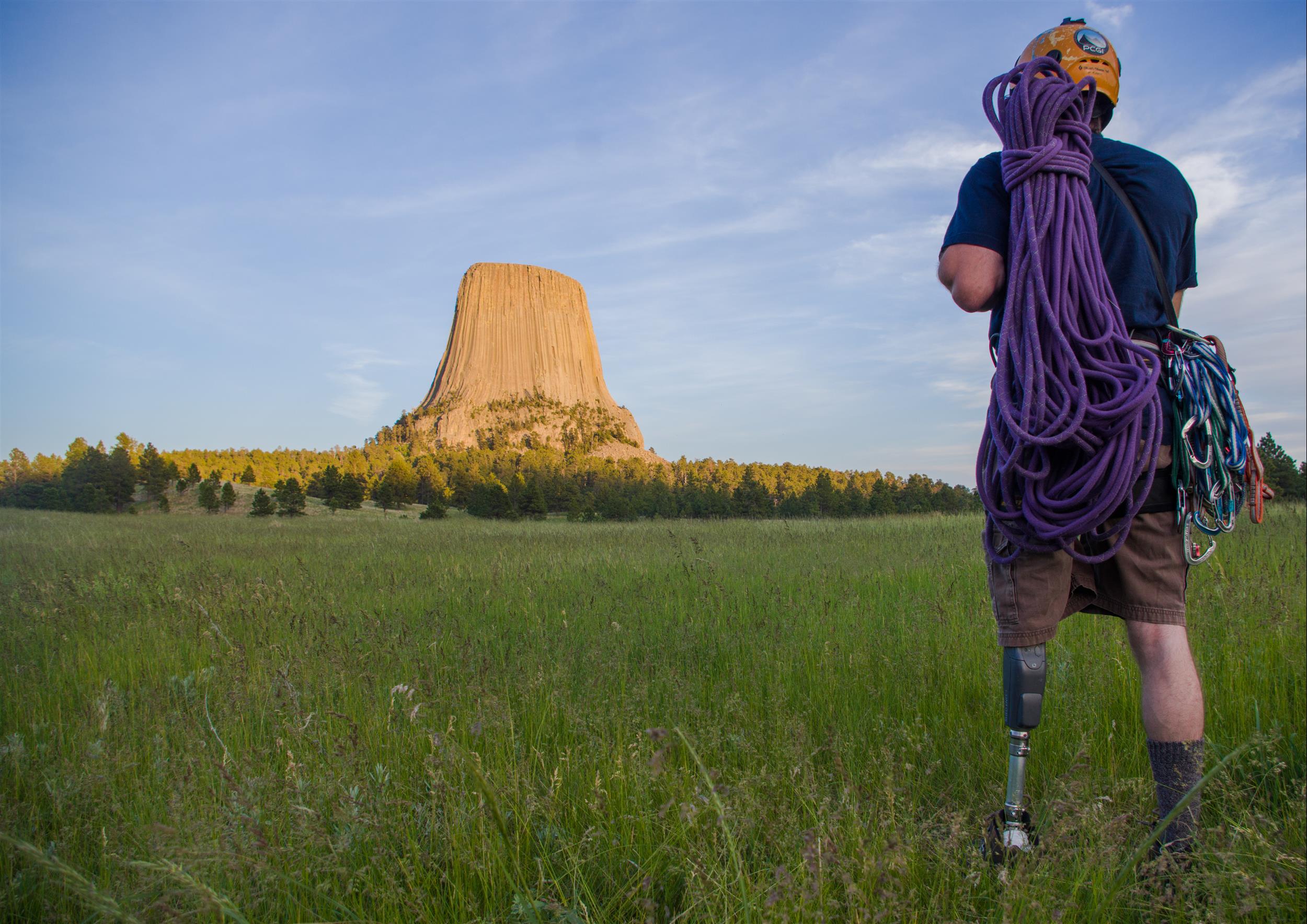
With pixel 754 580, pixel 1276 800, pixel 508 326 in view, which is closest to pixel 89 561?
pixel 754 580

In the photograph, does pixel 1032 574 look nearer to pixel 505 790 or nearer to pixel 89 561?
pixel 505 790

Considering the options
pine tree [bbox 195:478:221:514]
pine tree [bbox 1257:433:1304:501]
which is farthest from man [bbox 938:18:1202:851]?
pine tree [bbox 195:478:221:514]

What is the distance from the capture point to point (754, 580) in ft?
19.3

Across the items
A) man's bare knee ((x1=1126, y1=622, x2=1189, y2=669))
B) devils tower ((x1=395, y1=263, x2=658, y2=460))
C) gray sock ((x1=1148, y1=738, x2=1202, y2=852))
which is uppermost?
devils tower ((x1=395, y1=263, x2=658, y2=460))

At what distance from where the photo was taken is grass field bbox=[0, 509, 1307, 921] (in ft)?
4.71

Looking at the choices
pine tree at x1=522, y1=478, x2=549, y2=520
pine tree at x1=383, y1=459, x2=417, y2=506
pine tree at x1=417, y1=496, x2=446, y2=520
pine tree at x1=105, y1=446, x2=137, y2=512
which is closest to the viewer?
pine tree at x1=105, y1=446, x2=137, y2=512

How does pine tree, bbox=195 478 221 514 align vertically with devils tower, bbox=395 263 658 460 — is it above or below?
below

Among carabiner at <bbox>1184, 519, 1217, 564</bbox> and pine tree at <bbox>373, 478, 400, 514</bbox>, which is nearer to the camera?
carabiner at <bbox>1184, 519, 1217, 564</bbox>

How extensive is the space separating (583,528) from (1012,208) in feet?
49.9

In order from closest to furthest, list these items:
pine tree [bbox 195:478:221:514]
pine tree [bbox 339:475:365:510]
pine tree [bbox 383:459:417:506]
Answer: pine tree [bbox 195:478:221:514] < pine tree [bbox 339:475:365:510] < pine tree [bbox 383:459:417:506]

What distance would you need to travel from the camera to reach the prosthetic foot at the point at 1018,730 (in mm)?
1689

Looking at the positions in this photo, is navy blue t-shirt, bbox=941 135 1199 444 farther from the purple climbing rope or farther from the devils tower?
the devils tower

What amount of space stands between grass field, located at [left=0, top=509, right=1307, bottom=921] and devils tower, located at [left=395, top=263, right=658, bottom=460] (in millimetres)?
88605

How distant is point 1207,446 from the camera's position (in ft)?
5.66
